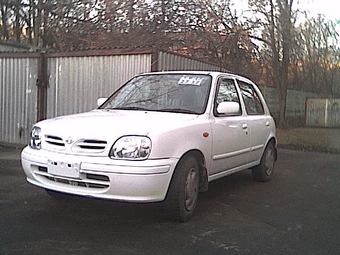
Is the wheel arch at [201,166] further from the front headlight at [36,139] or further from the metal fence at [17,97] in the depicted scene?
the metal fence at [17,97]

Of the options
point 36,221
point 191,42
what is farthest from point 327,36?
point 36,221

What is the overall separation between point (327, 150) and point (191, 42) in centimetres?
749

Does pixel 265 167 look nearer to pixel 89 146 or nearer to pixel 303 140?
pixel 89 146

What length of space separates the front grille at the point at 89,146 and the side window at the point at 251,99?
2.92 m

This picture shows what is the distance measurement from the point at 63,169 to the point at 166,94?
6.03 ft

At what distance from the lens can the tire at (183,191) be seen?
465cm

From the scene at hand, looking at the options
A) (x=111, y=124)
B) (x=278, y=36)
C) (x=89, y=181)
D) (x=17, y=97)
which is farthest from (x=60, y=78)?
(x=278, y=36)

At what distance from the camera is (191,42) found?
17.9 metres

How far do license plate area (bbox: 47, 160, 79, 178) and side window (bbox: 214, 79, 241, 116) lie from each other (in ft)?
6.45

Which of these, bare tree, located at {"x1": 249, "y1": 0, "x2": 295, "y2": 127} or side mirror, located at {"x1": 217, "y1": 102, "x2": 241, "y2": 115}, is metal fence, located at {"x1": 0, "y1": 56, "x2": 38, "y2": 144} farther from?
bare tree, located at {"x1": 249, "y1": 0, "x2": 295, "y2": 127}

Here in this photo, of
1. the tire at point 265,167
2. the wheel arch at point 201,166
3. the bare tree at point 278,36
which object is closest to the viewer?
the wheel arch at point 201,166

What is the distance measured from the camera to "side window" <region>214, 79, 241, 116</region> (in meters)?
5.79

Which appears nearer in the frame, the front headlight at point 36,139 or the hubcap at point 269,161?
the front headlight at point 36,139

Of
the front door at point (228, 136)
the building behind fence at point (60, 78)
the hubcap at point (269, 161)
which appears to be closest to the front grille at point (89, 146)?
the front door at point (228, 136)
